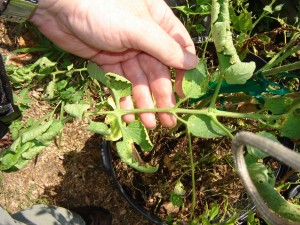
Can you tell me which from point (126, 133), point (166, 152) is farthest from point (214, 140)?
point (126, 133)

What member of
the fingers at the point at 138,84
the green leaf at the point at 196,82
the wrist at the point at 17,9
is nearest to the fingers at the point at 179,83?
the fingers at the point at 138,84

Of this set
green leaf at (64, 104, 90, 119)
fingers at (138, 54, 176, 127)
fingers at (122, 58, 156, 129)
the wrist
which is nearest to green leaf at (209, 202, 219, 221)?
fingers at (138, 54, 176, 127)

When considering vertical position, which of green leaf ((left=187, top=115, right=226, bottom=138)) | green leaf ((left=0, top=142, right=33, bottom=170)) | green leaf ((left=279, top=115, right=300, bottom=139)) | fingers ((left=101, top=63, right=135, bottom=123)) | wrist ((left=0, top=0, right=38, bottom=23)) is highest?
wrist ((left=0, top=0, right=38, bottom=23))

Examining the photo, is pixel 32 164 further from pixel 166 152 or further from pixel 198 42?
pixel 198 42

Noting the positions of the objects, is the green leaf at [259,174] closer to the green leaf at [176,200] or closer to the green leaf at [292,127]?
the green leaf at [292,127]

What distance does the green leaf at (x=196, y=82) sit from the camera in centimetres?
103

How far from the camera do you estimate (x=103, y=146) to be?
1.60 metres

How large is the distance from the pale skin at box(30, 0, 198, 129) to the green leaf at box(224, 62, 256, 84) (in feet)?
0.78

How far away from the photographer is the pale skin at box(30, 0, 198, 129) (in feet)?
4.07

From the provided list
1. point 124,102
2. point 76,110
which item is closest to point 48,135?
point 76,110

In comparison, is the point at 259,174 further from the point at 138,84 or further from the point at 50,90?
the point at 50,90

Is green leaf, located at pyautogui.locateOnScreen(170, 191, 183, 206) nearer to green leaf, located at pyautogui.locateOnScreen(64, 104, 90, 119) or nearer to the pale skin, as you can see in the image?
the pale skin

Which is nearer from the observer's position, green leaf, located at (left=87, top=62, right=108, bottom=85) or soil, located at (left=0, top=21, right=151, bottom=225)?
green leaf, located at (left=87, top=62, right=108, bottom=85)

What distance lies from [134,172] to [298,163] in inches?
47.6
